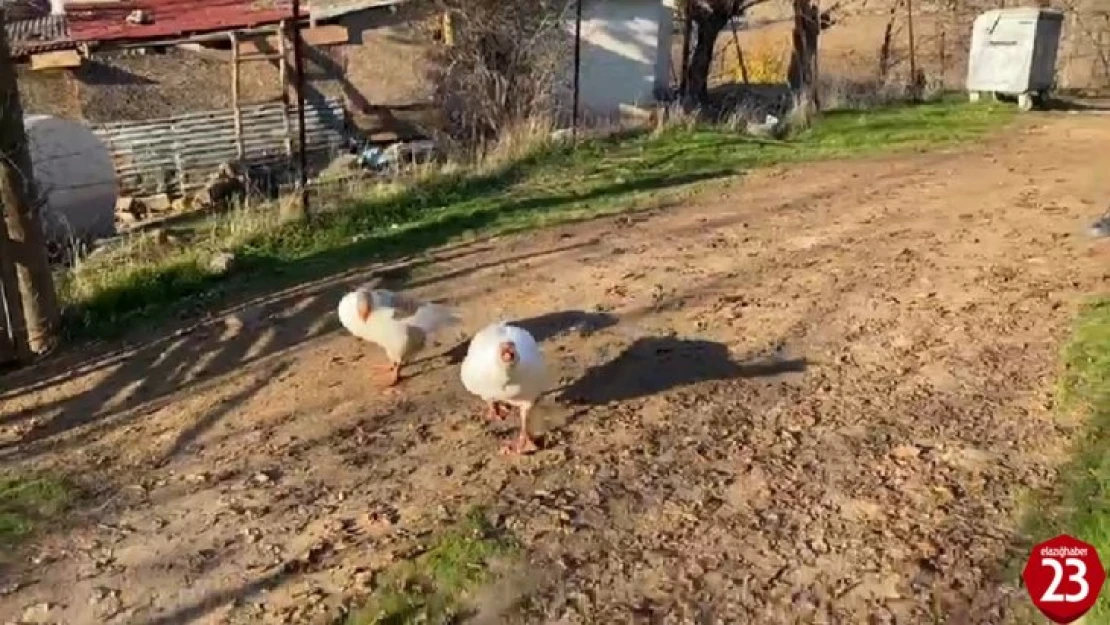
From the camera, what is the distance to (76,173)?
1236 cm

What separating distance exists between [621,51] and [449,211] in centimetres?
1149

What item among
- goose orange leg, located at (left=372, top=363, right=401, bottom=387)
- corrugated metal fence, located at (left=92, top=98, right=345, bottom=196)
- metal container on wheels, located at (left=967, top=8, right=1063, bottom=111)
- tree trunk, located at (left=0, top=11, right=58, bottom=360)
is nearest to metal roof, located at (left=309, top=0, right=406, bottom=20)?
corrugated metal fence, located at (left=92, top=98, right=345, bottom=196)

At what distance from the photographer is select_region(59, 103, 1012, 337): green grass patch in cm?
701

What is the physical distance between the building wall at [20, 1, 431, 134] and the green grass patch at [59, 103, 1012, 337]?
6326 millimetres

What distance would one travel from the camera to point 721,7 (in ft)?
54.3

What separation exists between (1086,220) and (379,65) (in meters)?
12.6

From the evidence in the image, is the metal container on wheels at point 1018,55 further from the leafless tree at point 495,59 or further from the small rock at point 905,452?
the small rock at point 905,452

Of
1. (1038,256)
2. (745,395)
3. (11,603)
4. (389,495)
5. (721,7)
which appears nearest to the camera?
(11,603)

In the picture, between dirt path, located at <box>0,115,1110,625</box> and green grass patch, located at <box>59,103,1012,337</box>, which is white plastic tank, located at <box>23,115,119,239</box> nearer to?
green grass patch, located at <box>59,103,1012,337</box>

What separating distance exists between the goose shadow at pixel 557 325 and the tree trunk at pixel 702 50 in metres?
11.3

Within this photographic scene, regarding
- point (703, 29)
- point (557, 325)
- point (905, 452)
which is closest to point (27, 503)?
point (557, 325)

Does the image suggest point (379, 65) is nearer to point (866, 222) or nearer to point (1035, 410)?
point (866, 222)

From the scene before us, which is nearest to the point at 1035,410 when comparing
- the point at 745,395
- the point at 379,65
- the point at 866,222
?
the point at 745,395

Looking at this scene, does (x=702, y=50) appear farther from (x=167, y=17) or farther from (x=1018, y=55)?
(x=167, y=17)
